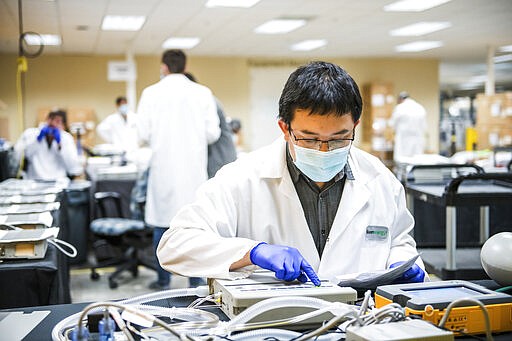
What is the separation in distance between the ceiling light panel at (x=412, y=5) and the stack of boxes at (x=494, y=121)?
11.2ft

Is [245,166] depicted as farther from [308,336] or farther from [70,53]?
[70,53]

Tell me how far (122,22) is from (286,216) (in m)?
7.14

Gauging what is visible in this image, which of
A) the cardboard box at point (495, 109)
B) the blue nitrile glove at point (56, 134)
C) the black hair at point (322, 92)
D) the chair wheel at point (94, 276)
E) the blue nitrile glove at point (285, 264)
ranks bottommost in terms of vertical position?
the chair wheel at point (94, 276)

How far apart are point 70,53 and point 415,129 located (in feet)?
21.5

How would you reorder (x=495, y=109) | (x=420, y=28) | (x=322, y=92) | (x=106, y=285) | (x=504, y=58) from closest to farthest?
(x=322, y=92) → (x=106, y=285) → (x=420, y=28) → (x=495, y=109) → (x=504, y=58)

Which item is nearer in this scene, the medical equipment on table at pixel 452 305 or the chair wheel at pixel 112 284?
the medical equipment on table at pixel 452 305

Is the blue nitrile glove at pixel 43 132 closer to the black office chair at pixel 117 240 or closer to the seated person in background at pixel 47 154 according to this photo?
the seated person in background at pixel 47 154

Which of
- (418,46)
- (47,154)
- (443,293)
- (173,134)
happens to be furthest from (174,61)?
(418,46)

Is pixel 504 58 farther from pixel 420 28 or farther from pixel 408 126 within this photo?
pixel 420 28

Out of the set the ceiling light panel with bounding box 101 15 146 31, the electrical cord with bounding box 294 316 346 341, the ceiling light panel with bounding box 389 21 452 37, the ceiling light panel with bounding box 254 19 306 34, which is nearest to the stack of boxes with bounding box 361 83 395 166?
the ceiling light panel with bounding box 389 21 452 37

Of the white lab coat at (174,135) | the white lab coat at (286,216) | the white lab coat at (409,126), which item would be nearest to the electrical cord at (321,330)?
the white lab coat at (286,216)

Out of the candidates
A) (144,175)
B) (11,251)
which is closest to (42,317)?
(11,251)

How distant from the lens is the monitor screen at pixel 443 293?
3.54 ft

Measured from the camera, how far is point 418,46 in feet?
36.1
